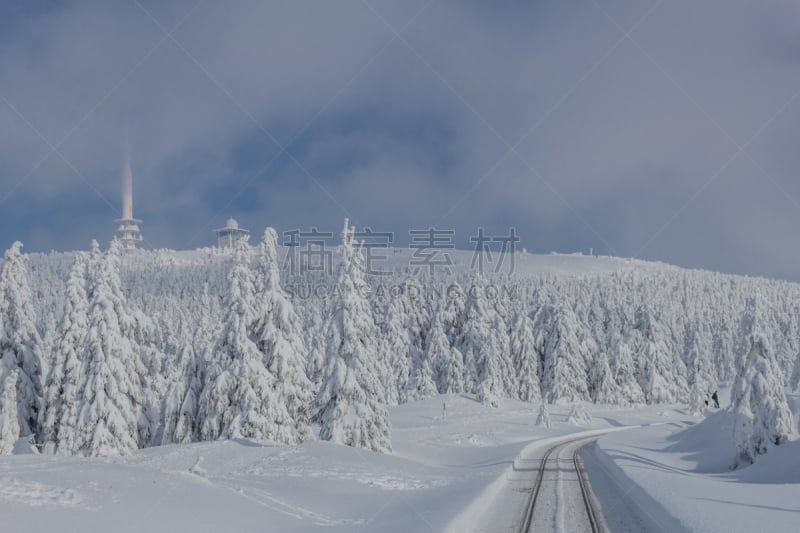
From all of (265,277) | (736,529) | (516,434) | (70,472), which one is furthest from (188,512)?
(516,434)

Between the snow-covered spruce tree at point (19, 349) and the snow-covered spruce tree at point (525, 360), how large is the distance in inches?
2270

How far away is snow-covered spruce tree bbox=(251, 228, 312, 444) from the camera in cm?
3394

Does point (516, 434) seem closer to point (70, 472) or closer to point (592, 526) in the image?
point (592, 526)

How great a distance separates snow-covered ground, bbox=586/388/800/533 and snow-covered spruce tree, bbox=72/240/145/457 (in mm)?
25690

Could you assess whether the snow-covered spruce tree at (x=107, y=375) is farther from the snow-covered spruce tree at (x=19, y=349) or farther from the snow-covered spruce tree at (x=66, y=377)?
the snow-covered spruce tree at (x=19, y=349)

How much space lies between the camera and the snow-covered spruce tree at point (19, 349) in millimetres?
31141

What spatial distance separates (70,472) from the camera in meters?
12.3

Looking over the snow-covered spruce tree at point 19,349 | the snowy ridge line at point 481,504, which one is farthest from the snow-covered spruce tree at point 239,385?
the snowy ridge line at point 481,504

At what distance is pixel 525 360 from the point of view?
3007 inches

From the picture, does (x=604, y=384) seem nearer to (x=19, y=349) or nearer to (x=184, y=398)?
(x=184, y=398)

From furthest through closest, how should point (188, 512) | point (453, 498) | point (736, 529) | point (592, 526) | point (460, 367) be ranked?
point (460, 367) → point (453, 498) → point (592, 526) → point (736, 529) → point (188, 512)

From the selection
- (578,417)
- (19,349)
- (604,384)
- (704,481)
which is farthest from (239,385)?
(604,384)

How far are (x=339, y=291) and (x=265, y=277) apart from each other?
233 inches

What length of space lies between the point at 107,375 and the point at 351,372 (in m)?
14.0
